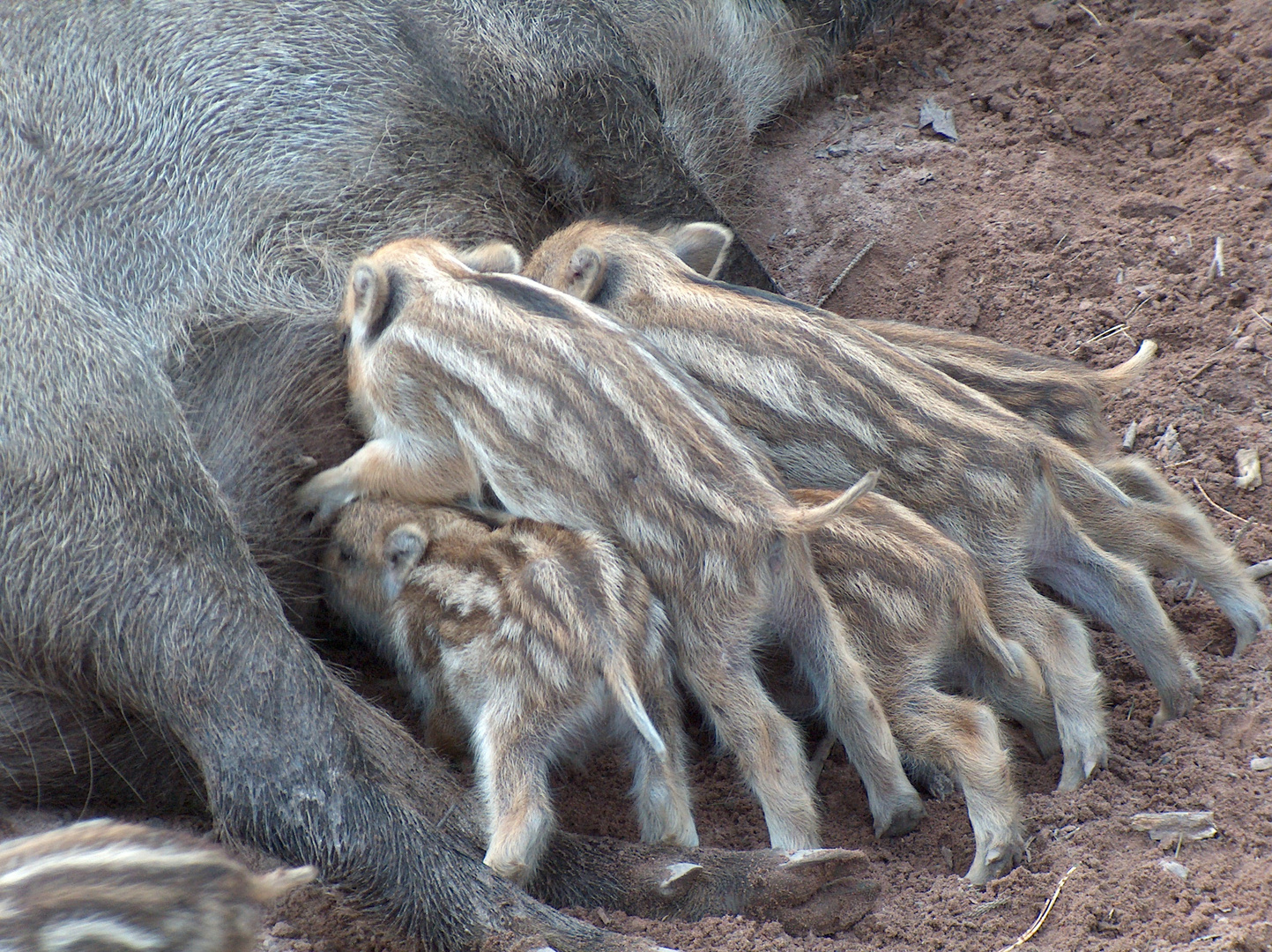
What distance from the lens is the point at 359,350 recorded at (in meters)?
2.73

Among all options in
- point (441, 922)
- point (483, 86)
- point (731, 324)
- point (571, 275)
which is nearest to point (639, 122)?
point (483, 86)

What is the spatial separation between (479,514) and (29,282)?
3.15ft

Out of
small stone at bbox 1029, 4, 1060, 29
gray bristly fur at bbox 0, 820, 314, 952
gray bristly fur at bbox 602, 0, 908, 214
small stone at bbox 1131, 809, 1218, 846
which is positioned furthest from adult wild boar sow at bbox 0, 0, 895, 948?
small stone at bbox 1029, 4, 1060, 29

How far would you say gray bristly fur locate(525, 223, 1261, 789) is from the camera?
2.43 m

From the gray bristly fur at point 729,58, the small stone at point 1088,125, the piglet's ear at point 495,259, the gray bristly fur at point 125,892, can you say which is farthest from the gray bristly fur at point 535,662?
the small stone at point 1088,125

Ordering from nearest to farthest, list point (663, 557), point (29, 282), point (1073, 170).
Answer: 1. point (663, 557)
2. point (29, 282)
3. point (1073, 170)

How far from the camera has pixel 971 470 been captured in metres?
2.44

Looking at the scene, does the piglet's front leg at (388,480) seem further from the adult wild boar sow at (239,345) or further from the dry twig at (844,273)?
the dry twig at (844,273)

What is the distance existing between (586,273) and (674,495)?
30.7 inches

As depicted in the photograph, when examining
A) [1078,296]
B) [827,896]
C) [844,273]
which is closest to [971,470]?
[827,896]

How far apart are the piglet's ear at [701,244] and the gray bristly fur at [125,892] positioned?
5.83ft

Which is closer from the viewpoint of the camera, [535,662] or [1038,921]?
[1038,921]

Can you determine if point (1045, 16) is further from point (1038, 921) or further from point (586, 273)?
point (1038, 921)

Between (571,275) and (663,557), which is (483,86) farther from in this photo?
(663,557)
